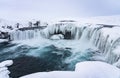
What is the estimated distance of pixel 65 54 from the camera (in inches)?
429

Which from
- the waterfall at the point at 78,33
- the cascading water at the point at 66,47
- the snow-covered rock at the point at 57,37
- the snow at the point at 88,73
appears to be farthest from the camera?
the snow-covered rock at the point at 57,37

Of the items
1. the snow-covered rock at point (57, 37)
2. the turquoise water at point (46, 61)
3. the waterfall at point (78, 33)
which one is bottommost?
the turquoise water at point (46, 61)

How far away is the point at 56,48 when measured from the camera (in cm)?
1272

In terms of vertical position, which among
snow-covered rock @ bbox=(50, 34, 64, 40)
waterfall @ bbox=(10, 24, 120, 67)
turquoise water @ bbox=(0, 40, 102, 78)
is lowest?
turquoise water @ bbox=(0, 40, 102, 78)

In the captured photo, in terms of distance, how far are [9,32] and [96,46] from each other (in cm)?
1024

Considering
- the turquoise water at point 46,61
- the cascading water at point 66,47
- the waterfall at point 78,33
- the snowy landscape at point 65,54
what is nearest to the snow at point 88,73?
the snowy landscape at point 65,54

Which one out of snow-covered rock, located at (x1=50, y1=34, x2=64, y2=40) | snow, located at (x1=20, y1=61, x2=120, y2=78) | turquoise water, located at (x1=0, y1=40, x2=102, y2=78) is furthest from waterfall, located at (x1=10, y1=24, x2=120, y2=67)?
snow, located at (x1=20, y1=61, x2=120, y2=78)

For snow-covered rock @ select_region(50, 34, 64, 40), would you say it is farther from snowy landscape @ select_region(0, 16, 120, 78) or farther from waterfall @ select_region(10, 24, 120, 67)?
waterfall @ select_region(10, 24, 120, 67)

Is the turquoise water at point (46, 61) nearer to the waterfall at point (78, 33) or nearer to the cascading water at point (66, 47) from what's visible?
the cascading water at point (66, 47)

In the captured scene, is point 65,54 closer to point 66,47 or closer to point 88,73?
point 66,47

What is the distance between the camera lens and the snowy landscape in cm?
351

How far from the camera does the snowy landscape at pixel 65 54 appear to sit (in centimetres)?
351

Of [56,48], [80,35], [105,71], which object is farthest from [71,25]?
[105,71]

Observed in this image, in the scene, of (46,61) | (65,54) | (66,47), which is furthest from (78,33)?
(46,61)
